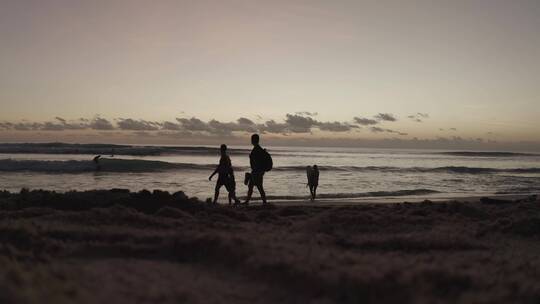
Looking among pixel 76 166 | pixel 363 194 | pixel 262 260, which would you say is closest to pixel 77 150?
pixel 76 166

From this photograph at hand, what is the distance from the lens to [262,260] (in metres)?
4.98

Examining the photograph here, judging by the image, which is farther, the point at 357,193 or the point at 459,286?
the point at 357,193

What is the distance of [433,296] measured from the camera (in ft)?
13.1

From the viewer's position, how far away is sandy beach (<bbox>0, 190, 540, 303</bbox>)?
400cm

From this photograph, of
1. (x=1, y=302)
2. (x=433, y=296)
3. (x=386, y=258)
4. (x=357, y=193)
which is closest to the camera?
(x=1, y=302)

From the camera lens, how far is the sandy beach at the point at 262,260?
400 centimetres

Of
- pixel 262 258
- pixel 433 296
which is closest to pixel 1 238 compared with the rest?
pixel 262 258

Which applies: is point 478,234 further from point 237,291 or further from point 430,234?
point 237,291

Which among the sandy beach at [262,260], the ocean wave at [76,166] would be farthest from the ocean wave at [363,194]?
the ocean wave at [76,166]

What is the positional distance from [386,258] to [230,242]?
1.94 meters

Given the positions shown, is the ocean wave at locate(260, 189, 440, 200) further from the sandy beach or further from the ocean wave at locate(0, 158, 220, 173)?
the ocean wave at locate(0, 158, 220, 173)

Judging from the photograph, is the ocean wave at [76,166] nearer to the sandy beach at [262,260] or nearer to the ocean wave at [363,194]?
the ocean wave at [363,194]

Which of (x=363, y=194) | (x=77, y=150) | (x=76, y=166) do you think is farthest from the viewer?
(x=77, y=150)

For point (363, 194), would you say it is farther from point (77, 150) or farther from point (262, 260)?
point (77, 150)
